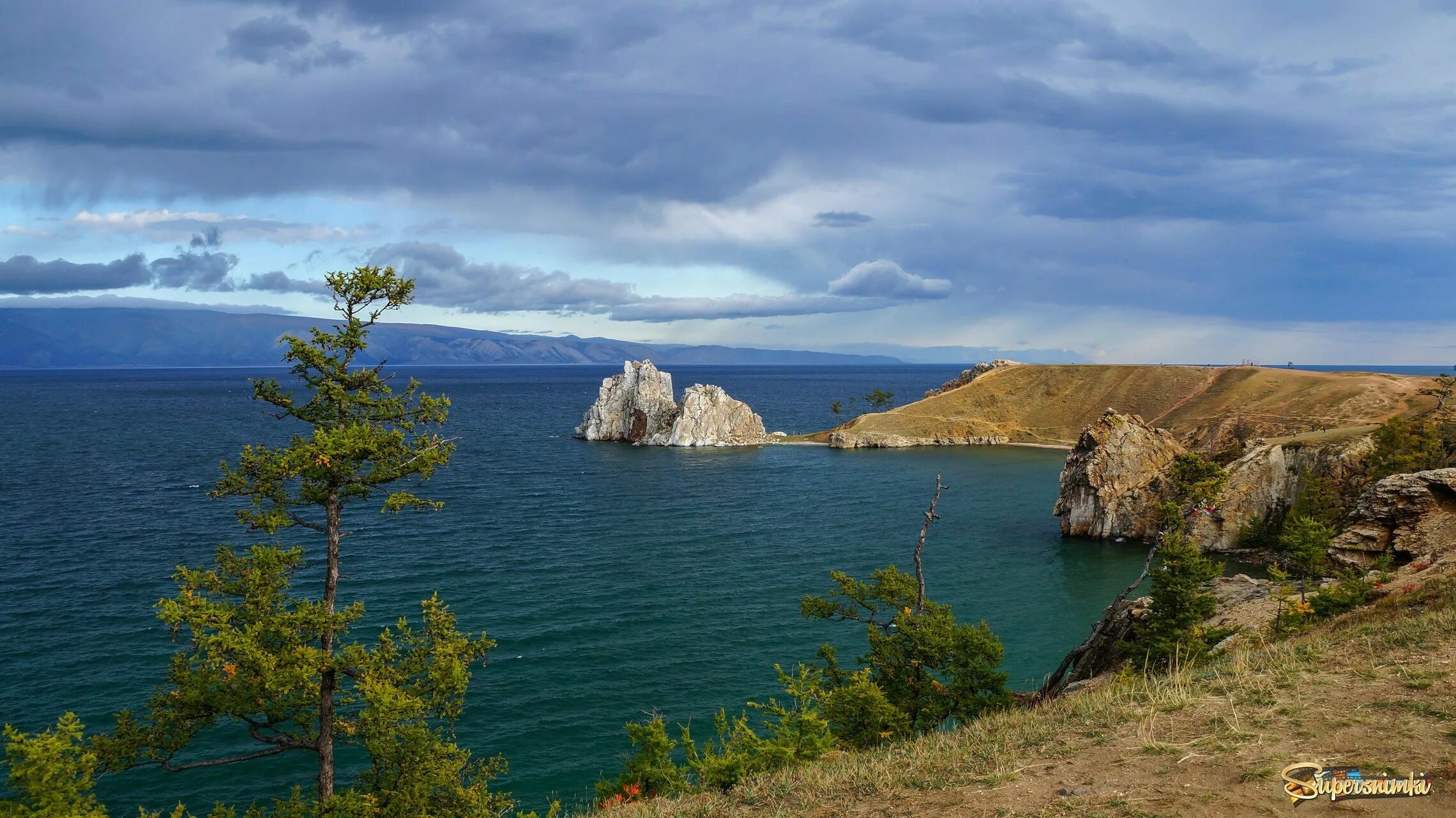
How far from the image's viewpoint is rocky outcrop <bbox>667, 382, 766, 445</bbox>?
156125 mm

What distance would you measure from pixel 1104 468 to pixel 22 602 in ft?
292

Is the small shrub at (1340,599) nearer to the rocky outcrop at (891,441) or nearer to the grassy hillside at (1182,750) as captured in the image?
the grassy hillside at (1182,750)

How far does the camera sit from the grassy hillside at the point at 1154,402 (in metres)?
128

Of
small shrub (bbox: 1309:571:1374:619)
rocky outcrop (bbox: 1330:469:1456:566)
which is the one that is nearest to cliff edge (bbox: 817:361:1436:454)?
rocky outcrop (bbox: 1330:469:1456:566)

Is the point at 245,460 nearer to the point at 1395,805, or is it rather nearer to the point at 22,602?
the point at 1395,805

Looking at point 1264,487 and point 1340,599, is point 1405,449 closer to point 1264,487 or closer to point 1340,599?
point 1264,487

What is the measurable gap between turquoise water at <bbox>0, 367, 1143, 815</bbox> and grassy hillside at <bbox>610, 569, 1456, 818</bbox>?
21.0 meters

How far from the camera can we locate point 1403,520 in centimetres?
4053

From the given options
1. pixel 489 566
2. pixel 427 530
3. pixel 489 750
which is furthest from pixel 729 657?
pixel 427 530

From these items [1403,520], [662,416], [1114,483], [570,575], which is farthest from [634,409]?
[1403,520]

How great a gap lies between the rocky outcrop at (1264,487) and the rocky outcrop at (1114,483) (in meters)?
6.74

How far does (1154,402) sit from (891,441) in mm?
62962

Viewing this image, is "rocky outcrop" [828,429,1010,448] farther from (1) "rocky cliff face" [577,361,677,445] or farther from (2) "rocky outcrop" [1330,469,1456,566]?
(2) "rocky outcrop" [1330,469,1456,566]

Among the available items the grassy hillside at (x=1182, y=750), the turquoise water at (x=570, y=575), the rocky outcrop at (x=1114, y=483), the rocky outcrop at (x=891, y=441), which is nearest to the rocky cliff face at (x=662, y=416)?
the rocky outcrop at (x=891, y=441)
